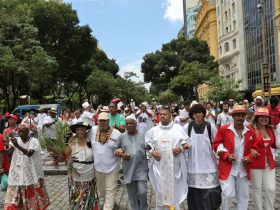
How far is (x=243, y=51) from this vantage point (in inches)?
2275

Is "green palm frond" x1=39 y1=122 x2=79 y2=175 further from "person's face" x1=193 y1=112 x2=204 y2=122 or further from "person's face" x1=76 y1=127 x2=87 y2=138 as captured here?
"person's face" x1=193 y1=112 x2=204 y2=122

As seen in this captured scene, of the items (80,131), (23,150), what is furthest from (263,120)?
(23,150)

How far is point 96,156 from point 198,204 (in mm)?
1684

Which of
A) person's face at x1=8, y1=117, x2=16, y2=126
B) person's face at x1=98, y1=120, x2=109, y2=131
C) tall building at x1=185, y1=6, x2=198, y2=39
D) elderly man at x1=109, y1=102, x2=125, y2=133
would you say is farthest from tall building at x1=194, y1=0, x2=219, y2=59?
person's face at x1=98, y1=120, x2=109, y2=131

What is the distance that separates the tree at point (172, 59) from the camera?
185 feet

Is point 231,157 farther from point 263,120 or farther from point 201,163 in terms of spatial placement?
point 263,120

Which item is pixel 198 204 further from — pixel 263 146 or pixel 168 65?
pixel 168 65

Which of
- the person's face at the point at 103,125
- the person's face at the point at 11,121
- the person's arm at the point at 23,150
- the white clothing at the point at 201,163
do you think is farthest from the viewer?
the person's face at the point at 11,121

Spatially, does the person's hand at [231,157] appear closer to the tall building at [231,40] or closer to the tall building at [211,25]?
the tall building at [231,40]

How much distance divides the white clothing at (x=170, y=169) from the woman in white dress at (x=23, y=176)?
207 cm

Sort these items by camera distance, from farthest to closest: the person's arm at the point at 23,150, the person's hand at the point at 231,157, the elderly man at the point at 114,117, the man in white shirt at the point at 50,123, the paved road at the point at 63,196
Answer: the man in white shirt at the point at 50,123, the elderly man at the point at 114,117, the paved road at the point at 63,196, the person's arm at the point at 23,150, the person's hand at the point at 231,157

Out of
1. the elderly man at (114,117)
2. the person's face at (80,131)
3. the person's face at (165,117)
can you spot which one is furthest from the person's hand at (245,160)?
the elderly man at (114,117)

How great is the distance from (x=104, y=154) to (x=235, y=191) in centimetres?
199

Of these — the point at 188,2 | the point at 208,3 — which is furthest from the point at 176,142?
the point at 188,2
